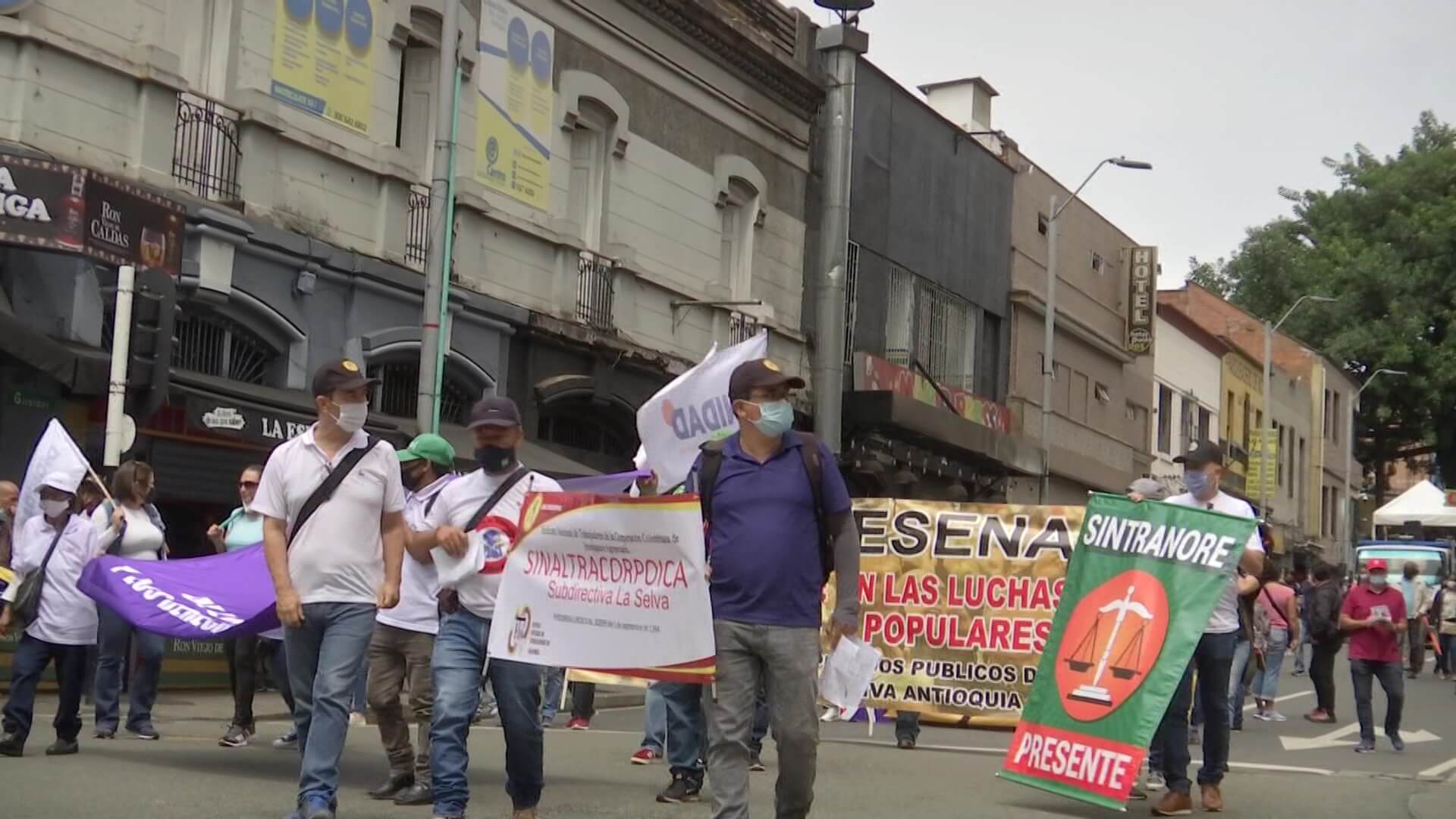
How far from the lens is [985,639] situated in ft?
47.8

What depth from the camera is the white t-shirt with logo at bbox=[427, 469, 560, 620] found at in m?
8.38

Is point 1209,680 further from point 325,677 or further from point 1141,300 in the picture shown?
point 1141,300

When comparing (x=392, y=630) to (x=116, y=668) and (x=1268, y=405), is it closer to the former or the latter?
(x=116, y=668)

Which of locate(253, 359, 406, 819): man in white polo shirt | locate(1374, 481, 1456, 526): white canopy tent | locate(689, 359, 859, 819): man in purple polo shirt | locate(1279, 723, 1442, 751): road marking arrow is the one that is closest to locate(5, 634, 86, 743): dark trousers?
locate(253, 359, 406, 819): man in white polo shirt

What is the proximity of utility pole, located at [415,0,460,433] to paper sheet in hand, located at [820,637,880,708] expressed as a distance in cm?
1042

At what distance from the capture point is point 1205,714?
1023cm

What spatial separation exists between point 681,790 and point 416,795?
1.43 meters

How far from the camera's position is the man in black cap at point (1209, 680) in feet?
33.2

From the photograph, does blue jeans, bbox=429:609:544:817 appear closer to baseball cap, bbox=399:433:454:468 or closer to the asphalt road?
the asphalt road

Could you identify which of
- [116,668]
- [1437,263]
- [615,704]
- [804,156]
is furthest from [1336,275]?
[116,668]

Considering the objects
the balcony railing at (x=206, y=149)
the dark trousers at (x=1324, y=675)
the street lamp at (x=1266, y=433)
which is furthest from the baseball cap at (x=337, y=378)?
the street lamp at (x=1266, y=433)

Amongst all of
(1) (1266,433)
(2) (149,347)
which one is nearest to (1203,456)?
(2) (149,347)

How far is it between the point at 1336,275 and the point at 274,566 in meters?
61.0

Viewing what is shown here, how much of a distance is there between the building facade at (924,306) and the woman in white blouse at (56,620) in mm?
19606
